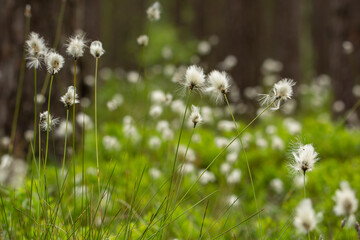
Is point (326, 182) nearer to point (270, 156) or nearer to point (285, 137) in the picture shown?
point (270, 156)

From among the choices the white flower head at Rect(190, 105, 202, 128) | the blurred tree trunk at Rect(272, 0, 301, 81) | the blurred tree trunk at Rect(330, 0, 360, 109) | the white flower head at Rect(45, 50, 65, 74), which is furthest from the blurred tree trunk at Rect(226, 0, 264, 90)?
the white flower head at Rect(45, 50, 65, 74)

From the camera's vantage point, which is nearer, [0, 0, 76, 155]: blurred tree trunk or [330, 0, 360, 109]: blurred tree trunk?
[0, 0, 76, 155]: blurred tree trunk

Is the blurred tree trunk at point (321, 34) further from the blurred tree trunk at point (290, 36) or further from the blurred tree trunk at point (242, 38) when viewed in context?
the blurred tree trunk at point (242, 38)

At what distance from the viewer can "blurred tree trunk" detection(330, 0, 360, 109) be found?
617 centimetres

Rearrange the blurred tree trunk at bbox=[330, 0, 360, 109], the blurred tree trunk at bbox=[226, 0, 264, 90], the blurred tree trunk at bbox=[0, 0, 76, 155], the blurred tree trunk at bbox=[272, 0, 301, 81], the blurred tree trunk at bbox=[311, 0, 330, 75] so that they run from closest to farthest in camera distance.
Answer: the blurred tree trunk at bbox=[0, 0, 76, 155] → the blurred tree trunk at bbox=[330, 0, 360, 109] → the blurred tree trunk at bbox=[226, 0, 264, 90] → the blurred tree trunk at bbox=[272, 0, 301, 81] → the blurred tree trunk at bbox=[311, 0, 330, 75]

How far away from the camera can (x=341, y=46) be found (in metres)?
6.47

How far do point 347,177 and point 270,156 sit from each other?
1.32 meters

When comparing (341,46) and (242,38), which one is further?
(242,38)

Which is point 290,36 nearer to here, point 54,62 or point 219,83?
point 219,83

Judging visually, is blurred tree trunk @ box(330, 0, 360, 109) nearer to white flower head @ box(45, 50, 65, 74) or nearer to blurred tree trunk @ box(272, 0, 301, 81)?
blurred tree trunk @ box(272, 0, 301, 81)

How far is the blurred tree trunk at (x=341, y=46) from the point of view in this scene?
6.17 m

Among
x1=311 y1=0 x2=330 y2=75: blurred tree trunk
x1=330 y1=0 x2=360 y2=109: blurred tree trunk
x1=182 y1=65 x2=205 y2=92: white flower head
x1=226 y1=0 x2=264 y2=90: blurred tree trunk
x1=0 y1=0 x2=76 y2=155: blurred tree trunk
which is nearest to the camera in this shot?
x1=182 y1=65 x2=205 y2=92: white flower head

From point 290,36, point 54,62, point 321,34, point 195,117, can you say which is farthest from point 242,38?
point 321,34

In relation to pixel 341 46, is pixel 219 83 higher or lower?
lower
